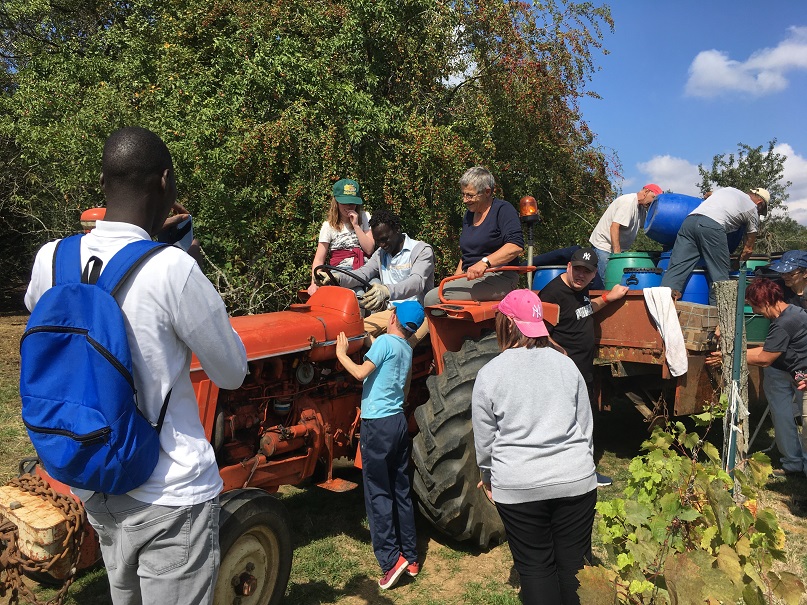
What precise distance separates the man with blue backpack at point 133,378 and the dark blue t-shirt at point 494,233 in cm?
297

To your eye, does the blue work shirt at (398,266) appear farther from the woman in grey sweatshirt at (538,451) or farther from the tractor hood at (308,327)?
the woman in grey sweatshirt at (538,451)

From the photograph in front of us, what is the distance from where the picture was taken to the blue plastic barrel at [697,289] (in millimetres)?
5453

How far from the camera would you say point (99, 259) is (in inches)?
60.4

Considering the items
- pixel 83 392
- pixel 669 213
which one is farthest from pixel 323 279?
pixel 669 213

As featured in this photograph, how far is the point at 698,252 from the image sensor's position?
17.8 feet

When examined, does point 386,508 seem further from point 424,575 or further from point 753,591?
point 753,591

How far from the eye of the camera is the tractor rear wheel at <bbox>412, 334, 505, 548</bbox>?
3658mm

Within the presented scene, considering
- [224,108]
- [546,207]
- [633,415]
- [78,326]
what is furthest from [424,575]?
[546,207]

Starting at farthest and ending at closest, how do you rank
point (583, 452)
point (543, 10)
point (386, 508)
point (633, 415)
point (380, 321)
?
point (543, 10), point (633, 415), point (380, 321), point (386, 508), point (583, 452)

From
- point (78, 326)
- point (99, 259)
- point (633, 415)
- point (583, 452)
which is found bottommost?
point (633, 415)

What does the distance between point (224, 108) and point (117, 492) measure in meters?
6.38

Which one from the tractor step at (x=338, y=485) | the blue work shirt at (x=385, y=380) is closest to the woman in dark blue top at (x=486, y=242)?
the blue work shirt at (x=385, y=380)

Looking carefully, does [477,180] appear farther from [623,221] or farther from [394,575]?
[394,575]

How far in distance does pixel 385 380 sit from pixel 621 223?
3683 millimetres
